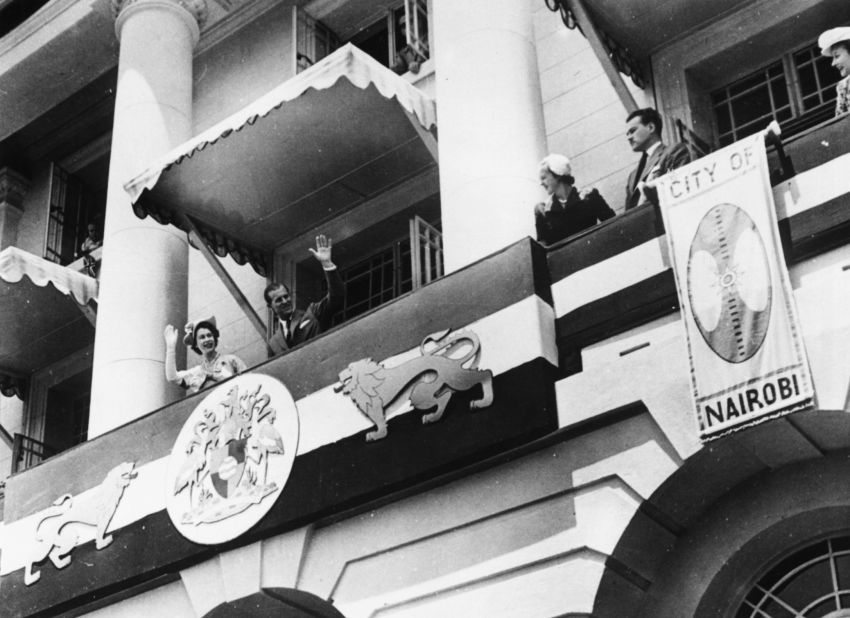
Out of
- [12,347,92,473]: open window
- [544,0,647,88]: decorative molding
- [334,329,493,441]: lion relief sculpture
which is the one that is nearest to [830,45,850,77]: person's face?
Answer: [544,0,647,88]: decorative molding

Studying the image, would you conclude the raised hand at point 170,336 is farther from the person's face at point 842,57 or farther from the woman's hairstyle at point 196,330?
the person's face at point 842,57

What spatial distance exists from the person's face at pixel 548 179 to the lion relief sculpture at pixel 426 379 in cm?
175

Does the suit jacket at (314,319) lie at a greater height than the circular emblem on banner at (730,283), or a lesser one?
greater

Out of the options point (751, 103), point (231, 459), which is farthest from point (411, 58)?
point (231, 459)

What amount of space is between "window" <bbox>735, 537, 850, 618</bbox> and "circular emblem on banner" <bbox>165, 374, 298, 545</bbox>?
500 centimetres

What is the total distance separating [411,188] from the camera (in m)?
19.5

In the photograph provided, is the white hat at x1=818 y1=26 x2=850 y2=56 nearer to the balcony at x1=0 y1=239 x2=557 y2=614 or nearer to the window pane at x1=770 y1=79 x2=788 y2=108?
the balcony at x1=0 y1=239 x2=557 y2=614

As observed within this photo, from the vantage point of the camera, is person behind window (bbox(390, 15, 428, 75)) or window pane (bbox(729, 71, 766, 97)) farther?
person behind window (bbox(390, 15, 428, 75))

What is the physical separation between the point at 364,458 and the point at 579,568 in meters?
2.82

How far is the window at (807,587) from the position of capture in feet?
41.0

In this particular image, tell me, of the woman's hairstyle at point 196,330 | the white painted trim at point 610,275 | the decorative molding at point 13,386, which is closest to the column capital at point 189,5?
the decorative molding at point 13,386

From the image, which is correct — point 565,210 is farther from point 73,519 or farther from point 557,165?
point 73,519

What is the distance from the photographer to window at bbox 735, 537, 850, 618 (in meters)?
12.5

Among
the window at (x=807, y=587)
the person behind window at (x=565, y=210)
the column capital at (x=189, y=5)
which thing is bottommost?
the window at (x=807, y=587)
